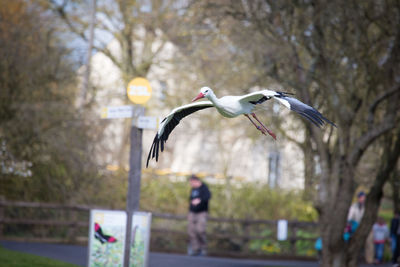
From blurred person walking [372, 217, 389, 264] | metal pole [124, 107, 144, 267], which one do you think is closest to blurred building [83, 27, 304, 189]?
blurred person walking [372, 217, 389, 264]

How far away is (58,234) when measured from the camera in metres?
17.6

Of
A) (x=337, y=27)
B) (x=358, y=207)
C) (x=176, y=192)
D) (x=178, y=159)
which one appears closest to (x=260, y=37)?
(x=337, y=27)

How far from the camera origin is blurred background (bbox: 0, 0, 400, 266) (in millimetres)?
12281

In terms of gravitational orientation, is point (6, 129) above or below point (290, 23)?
below

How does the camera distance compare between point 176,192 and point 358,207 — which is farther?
point 176,192

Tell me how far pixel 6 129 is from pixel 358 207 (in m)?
8.95

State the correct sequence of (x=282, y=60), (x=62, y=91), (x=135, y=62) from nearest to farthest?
(x=282, y=60)
(x=62, y=91)
(x=135, y=62)

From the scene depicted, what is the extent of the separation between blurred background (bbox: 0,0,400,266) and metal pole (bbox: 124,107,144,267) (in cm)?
298

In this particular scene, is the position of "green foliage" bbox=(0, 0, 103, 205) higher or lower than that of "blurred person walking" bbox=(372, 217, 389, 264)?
higher

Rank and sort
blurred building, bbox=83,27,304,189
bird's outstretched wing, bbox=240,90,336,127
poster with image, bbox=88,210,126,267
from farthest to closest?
1. blurred building, bbox=83,27,304,189
2. poster with image, bbox=88,210,126,267
3. bird's outstretched wing, bbox=240,90,336,127

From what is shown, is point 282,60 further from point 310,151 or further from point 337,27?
point 310,151

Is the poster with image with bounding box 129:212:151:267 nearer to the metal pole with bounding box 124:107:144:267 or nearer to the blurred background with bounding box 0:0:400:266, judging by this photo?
the metal pole with bounding box 124:107:144:267

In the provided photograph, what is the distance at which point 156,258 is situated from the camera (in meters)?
14.7

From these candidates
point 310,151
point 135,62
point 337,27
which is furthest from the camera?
point 135,62
